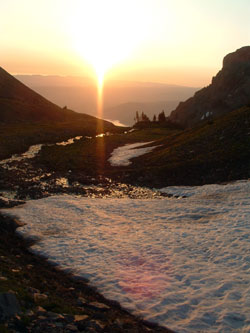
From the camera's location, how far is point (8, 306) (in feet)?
34.4

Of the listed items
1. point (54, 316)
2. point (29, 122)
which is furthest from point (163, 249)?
point (29, 122)

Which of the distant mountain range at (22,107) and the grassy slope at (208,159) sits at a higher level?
the distant mountain range at (22,107)

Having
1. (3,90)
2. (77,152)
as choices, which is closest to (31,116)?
(3,90)

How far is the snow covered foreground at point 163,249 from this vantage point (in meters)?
13.9

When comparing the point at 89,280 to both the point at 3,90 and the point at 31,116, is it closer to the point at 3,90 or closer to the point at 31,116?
the point at 31,116

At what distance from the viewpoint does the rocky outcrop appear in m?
125

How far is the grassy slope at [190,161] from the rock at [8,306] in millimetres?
28404

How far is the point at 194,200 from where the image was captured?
99.0 ft

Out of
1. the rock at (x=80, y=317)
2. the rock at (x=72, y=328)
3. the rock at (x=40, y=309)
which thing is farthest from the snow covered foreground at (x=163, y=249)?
the rock at (x=40, y=309)

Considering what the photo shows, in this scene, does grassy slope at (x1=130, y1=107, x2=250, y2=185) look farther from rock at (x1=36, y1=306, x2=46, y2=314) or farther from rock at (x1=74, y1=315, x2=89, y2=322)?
rock at (x1=36, y1=306, x2=46, y2=314)

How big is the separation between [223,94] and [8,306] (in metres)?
133

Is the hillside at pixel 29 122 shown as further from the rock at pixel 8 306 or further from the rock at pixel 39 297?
the rock at pixel 8 306

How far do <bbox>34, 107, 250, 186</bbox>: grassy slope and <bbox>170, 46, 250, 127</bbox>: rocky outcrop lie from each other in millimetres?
74267

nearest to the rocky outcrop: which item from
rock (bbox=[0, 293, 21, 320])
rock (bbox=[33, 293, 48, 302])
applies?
rock (bbox=[33, 293, 48, 302])
